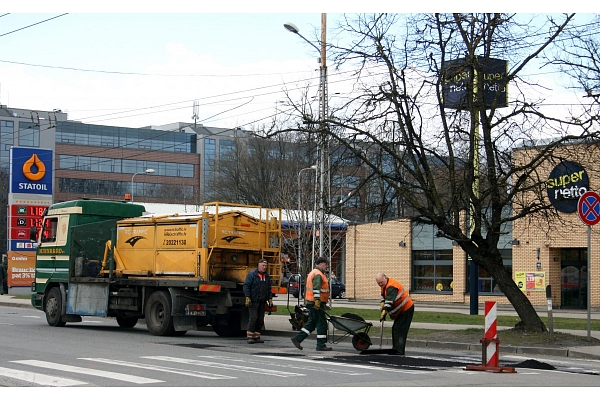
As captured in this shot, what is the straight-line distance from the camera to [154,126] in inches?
4444

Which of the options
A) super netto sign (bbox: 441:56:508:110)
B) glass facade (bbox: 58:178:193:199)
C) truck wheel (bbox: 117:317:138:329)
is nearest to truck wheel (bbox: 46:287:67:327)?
truck wheel (bbox: 117:317:138:329)

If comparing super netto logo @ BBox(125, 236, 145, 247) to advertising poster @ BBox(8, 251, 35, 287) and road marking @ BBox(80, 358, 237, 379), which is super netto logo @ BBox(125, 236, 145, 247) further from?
advertising poster @ BBox(8, 251, 35, 287)

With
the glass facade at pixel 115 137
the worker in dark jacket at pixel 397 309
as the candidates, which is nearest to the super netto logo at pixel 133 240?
the worker in dark jacket at pixel 397 309

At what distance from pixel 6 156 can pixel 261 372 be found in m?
92.6

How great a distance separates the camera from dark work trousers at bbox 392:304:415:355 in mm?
15812

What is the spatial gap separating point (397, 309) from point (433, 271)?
29.7 m

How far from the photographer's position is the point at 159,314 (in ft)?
65.8

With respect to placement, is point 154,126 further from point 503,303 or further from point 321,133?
point 321,133

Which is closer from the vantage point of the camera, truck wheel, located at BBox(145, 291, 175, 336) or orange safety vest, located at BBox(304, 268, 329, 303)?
orange safety vest, located at BBox(304, 268, 329, 303)

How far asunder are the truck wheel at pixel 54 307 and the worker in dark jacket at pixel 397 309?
34.6 feet

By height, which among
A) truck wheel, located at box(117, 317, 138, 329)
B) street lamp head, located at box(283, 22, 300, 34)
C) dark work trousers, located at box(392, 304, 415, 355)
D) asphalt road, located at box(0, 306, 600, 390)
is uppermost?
street lamp head, located at box(283, 22, 300, 34)

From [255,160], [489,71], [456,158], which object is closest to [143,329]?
[456,158]

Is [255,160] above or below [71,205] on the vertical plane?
above

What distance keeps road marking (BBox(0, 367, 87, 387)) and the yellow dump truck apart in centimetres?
740
